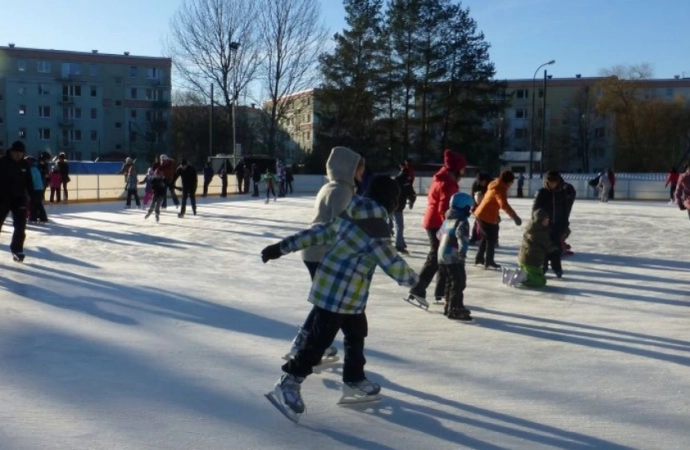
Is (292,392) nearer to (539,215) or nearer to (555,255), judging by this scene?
(539,215)

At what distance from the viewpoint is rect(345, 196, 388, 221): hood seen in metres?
3.87

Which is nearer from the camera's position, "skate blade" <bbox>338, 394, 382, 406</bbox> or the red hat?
"skate blade" <bbox>338, 394, 382, 406</bbox>

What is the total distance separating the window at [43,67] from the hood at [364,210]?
64.4 meters

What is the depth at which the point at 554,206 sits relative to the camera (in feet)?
29.0

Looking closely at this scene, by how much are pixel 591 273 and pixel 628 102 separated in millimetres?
53853

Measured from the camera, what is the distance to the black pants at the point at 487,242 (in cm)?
955

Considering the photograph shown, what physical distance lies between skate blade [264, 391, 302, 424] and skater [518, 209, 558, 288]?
4857 mm

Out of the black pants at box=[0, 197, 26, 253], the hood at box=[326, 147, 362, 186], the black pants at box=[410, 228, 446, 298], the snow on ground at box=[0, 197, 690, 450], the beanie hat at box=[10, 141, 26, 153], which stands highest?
the beanie hat at box=[10, 141, 26, 153]

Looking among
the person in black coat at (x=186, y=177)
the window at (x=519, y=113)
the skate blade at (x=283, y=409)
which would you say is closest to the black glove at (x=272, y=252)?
the skate blade at (x=283, y=409)

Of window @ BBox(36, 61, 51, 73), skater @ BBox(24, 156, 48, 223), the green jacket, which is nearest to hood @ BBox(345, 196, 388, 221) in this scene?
the green jacket

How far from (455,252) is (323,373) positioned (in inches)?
76.6

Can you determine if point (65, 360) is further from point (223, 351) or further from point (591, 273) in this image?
point (591, 273)

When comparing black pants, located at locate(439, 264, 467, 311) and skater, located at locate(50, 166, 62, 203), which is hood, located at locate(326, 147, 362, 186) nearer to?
black pants, located at locate(439, 264, 467, 311)

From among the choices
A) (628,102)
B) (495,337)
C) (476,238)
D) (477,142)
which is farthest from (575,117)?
(495,337)
